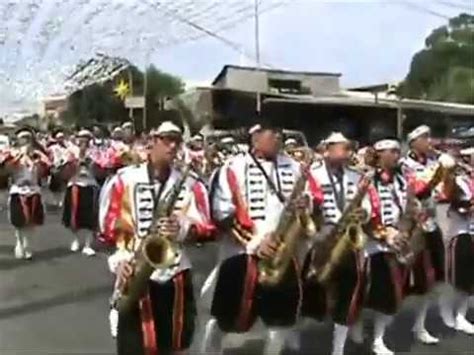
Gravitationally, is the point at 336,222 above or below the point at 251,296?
above

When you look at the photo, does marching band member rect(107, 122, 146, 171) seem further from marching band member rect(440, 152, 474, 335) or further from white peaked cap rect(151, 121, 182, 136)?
white peaked cap rect(151, 121, 182, 136)

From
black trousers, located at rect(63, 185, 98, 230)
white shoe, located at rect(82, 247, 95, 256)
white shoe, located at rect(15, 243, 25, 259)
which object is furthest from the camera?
black trousers, located at rect(63, 185, 98, 230)

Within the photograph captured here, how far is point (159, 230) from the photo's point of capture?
5414 millimetres

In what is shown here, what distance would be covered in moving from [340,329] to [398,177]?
1.20 m

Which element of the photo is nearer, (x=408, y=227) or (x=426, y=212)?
(x=408, y=227)

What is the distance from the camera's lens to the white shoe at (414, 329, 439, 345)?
815 cm

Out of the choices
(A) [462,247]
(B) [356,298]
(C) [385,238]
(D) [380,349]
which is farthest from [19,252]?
(B) [356,298]

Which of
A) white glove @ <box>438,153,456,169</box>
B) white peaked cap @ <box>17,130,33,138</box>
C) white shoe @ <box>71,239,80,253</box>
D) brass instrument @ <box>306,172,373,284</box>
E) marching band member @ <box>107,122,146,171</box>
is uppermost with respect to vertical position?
white peaked cap @ <box>17,130,33,138</box>

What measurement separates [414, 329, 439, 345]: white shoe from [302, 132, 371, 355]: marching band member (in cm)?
115

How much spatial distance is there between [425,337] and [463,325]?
553 mm

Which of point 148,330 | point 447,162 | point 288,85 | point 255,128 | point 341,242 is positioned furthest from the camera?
point 288,85

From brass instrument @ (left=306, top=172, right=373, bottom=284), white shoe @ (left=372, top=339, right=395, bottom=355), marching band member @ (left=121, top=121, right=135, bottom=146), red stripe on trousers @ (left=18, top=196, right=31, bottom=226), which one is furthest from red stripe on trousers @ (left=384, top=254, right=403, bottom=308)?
marching band member @ (left=121, top=121, right=135, bottom=146)

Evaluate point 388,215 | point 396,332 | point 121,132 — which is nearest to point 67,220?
point 121,132

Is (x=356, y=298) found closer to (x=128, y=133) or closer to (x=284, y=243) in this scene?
(x=284, y=243)
